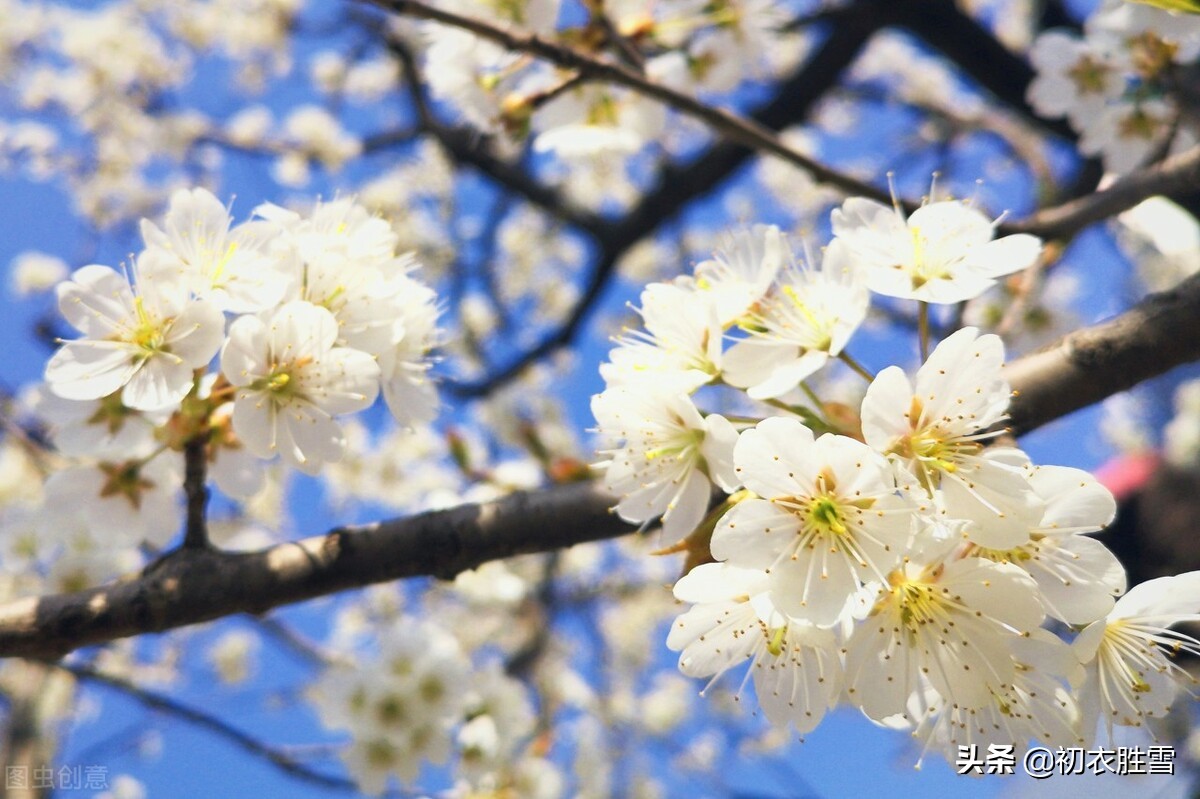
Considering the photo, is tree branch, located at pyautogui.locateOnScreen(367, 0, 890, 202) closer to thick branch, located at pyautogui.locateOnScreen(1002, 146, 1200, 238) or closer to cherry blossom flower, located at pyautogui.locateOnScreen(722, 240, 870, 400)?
thick branch, located at pyautogui.locateOnScreen(1002, 146, 1200, 238)

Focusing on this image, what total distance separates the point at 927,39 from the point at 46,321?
2714mm

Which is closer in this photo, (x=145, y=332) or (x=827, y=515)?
(x=827, y=515)

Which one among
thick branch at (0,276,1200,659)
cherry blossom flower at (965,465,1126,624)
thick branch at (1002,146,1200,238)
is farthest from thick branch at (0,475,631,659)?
thick branch at (1002,146,1200,238)

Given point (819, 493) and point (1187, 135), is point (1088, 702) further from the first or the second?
point (1187, 135)

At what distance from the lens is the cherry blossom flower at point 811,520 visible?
739mm

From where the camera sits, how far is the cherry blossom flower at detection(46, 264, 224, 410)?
0.96 metres

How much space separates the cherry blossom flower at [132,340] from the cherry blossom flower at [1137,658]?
97cm

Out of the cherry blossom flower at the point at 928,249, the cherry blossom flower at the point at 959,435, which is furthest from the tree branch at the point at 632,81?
the cherry blossom flower at the point at 959,435

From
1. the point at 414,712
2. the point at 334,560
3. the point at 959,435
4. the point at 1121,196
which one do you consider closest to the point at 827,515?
the point at 959,435

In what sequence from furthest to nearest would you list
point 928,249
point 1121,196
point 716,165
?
point 716,165 < point 1121,196 < point 928,249

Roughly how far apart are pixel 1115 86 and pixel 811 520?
1534 mm

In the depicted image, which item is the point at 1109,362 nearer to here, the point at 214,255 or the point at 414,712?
the point at 214,255

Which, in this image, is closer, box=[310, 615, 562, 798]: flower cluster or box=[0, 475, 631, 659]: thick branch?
box=[0, 475, 631, 659]: thick branch

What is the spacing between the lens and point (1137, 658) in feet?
2.83
